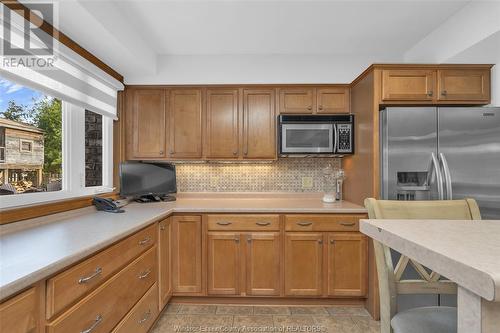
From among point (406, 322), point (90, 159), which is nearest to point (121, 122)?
point (90, 159)

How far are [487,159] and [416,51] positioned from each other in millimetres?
1272

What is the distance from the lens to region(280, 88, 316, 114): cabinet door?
3.01 metres

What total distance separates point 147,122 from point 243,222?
1475 millimetres

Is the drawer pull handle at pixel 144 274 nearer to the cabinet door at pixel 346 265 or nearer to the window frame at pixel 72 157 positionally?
the window frame at pixel 72 157

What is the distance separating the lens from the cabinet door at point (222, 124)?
3021mm

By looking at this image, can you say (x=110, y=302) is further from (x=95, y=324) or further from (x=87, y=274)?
(x=87, y=274)

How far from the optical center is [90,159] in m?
2.62

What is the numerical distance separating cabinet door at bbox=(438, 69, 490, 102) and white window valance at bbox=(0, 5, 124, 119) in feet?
9.66

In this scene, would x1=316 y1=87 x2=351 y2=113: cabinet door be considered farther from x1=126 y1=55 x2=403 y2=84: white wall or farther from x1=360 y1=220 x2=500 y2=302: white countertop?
x1=360 y1=220 x2=500 y2=302: white countertop

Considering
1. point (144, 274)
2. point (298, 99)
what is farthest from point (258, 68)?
point (144, 274)

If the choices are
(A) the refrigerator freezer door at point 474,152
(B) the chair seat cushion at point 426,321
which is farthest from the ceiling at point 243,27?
(B) the chair seat cushion at point 426,321

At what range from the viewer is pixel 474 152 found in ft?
7.62

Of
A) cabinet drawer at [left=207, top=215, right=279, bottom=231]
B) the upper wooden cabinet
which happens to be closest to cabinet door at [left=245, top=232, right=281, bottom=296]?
cabinet drawer at [left=207, top=215, right=279, bottom=231]

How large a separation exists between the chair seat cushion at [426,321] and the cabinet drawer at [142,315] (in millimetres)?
1376
